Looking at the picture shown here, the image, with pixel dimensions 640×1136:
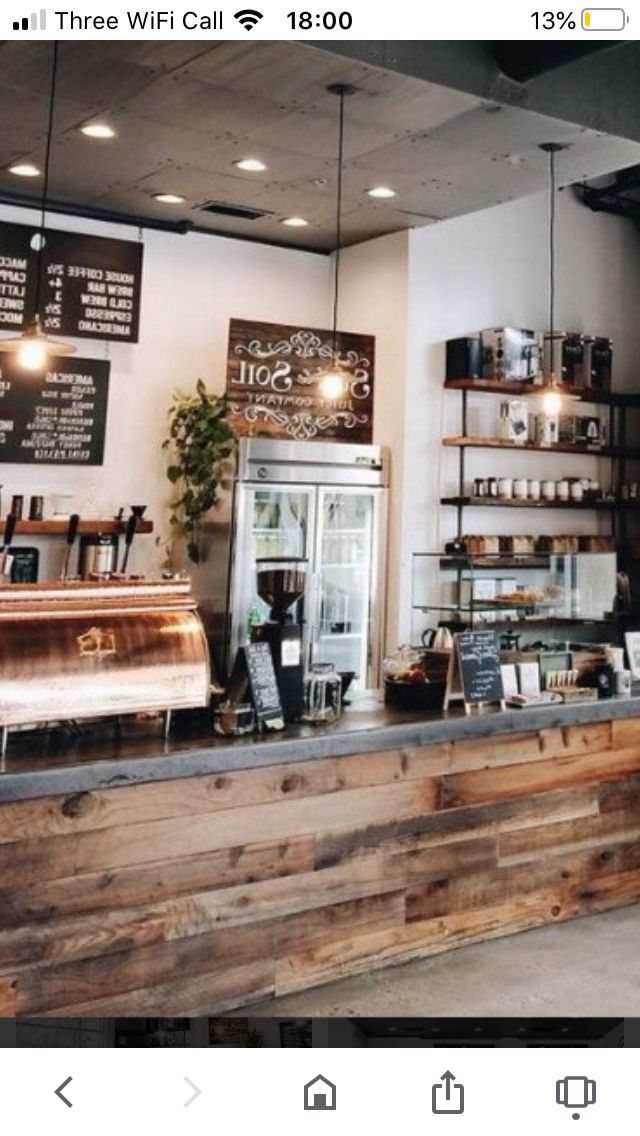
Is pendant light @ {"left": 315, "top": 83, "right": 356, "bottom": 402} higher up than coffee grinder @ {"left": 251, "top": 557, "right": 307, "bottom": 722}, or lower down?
higher up

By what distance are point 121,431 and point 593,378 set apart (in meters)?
2.89

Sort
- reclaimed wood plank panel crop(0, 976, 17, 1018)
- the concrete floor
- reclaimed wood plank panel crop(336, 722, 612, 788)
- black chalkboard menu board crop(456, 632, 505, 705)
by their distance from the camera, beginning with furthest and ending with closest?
black chalkboard menu board crop(456, 632, 505, 705), reclaimed wood plank panel crop(336, 722, 612, 788), the concrete floor, reclaimed wood plank panel crop(0, 976, 17, 1018)

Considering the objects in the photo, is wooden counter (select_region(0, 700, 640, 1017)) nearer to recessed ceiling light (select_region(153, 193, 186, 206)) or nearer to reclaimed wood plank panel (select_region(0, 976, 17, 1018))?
reclaimed wood plank panel (select_region(0, 976, 17, 1018))

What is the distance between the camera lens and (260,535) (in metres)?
4.96

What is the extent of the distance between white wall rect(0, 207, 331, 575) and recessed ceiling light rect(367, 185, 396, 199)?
1100 millimetres

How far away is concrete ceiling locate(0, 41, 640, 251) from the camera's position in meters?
3.23

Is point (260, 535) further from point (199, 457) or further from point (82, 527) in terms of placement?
point (82, 527)

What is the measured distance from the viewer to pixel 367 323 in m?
5.59

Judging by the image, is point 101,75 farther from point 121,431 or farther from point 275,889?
point 275,889

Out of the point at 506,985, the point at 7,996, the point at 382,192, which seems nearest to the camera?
the point at 7,996

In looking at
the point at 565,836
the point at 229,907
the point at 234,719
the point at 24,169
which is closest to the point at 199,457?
the point at 24,169

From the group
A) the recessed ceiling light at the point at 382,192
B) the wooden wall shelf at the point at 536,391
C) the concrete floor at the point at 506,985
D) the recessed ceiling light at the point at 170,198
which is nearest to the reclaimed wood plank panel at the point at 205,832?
the concrete floor at the point at 506,985
